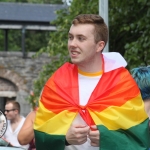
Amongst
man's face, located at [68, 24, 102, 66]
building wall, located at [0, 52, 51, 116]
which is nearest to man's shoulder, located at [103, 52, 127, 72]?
man's face, located at [68, 24, 102, 66]

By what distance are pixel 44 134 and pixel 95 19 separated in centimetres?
79

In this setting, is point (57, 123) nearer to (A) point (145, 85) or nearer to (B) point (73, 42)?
(B) point (73, 42)

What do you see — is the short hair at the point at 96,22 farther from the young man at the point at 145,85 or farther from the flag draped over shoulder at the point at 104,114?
the young man at the point at 145,85

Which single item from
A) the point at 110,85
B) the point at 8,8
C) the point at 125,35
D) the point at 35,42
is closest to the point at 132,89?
the point at 110,85

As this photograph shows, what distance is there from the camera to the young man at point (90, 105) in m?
4.49

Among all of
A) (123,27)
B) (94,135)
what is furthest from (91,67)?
(123,27)

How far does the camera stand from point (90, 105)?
4.55 m

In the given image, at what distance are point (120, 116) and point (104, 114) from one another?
98mm

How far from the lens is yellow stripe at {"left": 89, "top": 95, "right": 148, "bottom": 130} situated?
4.47 metres

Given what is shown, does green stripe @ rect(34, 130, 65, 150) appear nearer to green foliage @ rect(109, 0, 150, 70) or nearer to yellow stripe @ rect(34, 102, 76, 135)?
yellow stripe @ rect(34, 102, 76, 135)

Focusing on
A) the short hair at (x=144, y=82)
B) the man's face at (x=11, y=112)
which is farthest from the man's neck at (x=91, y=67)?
the man's face at (x=11, y=112)

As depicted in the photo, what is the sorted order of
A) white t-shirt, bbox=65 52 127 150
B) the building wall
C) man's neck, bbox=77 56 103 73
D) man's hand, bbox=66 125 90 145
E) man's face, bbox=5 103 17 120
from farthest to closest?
1. the building wall
2. man's face, bbox=5 103 17 120
3. man's neck, bbox=77 56 103 73
4. white t-shirt, bbox=65 52 127 150
5. man's hand, bbox=66 125 90 145

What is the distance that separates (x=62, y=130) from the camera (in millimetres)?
4516

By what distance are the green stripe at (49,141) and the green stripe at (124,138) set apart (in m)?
A: 0.25
